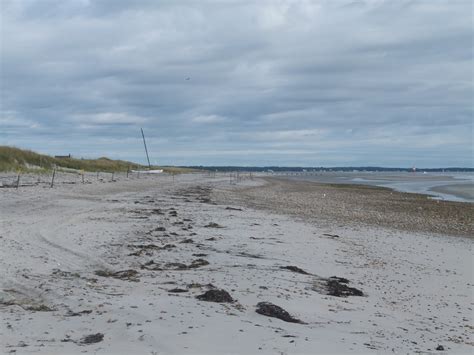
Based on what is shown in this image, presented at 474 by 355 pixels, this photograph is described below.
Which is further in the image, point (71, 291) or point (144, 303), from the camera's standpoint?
point (71, 291)

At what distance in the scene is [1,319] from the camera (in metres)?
5.21

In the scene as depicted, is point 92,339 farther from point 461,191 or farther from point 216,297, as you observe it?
point 461,191

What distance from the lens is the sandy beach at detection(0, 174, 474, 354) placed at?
16.6 ft

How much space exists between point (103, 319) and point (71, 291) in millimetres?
1268

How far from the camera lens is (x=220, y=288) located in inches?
278

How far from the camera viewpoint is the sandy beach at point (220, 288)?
16.6ft

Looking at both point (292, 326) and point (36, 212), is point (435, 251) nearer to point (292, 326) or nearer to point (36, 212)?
point (292, 326)

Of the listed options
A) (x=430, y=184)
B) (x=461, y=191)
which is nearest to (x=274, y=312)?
(x=461, y=191)

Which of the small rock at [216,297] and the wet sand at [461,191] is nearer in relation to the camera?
the small rock at [216,297]

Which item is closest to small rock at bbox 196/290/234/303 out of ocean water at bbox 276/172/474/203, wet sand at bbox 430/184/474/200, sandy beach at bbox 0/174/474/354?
sandy beach at bbox 0/174/474/354

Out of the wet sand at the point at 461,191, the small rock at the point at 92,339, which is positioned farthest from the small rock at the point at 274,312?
the wet sand at the point at 461,191

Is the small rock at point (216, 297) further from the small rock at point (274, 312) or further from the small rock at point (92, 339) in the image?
the small rock at point (92, 339)

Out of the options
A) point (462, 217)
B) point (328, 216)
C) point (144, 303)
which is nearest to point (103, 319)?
point (144, 303)

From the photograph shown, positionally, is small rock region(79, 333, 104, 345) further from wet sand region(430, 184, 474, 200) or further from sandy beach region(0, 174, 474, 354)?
wet sand region(430, 184, 474, 200)
